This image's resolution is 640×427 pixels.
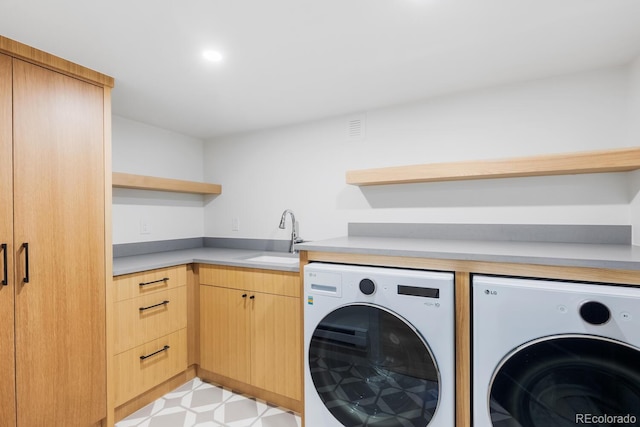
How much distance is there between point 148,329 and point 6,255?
88 cm

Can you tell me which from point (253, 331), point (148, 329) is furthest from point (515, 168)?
point (148, 329)

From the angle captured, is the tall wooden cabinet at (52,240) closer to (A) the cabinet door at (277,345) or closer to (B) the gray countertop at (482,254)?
(B) the gray countertop at (482,254)

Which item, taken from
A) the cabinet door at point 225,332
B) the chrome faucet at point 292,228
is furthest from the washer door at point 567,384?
the chrome faucet at point 292,228

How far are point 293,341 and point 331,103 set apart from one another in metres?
1.57

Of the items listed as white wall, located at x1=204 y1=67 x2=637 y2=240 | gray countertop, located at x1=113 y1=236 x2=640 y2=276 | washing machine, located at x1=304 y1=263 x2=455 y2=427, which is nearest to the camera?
gray countertop, located at x1=113 y1=236 x2=640 y2=276

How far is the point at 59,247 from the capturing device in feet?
4.83

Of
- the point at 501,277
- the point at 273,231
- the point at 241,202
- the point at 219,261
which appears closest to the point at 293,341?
the point at 219,261

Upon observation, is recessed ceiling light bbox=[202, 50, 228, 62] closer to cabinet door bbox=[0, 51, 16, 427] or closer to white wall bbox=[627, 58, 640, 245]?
cabinet door bbox=[0, 51, 16, 427]

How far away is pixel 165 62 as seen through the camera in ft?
5.07

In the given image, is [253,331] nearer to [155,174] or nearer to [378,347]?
[378,347]

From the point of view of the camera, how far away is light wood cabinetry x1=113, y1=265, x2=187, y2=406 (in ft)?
5.87

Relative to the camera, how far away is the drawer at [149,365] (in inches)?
70.6

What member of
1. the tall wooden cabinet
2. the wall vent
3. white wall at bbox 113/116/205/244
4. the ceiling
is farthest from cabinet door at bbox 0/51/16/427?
the wall vent

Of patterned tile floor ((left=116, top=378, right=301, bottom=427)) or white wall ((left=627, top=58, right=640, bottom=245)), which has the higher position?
white wall ((left=627, top=58, right=640, bottom=245))
